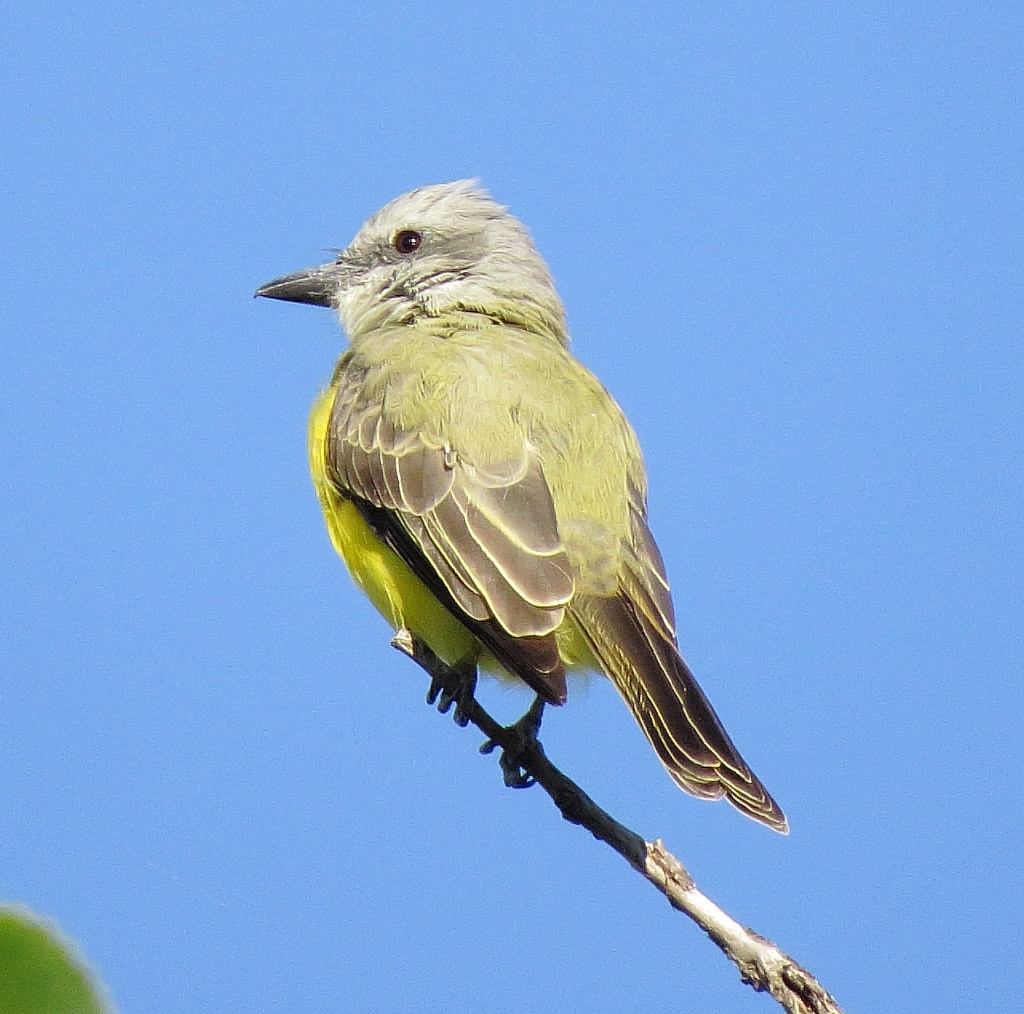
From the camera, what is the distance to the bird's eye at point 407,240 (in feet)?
18.7

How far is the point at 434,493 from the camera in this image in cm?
423

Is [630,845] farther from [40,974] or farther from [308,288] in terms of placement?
[308,288]

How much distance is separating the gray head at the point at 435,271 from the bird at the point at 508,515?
56 mm

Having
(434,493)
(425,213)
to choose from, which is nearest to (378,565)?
(434,493)

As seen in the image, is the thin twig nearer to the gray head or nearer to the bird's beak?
the gray head

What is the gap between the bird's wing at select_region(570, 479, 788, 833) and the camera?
3.69 metres

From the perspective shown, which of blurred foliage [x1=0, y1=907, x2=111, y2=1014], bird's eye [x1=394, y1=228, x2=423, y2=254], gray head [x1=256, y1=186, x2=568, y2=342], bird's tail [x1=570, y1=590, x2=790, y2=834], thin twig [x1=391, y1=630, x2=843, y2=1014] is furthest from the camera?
bird's eye [x1=394, y1=228, x2=423, y2=254]

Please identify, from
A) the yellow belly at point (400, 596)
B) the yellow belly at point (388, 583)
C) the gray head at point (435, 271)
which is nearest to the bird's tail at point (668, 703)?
the yellow belly at point (400, 596)

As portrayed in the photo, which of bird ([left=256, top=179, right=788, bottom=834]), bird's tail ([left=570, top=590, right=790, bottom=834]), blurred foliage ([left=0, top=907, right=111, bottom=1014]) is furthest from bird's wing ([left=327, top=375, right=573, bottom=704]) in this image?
blurred foliage ([left=0, top=907, right=111, bottom=1014])

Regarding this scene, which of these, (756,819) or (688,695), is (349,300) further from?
(756,819)

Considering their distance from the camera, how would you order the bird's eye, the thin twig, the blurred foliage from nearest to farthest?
the blurred foliage < the thin twig < the bird's eye

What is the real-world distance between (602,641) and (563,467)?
591 millimetres

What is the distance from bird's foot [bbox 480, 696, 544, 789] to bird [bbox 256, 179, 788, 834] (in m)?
0.19

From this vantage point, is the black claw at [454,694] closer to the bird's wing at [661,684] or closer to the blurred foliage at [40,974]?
the bird's wing at [661,684]
